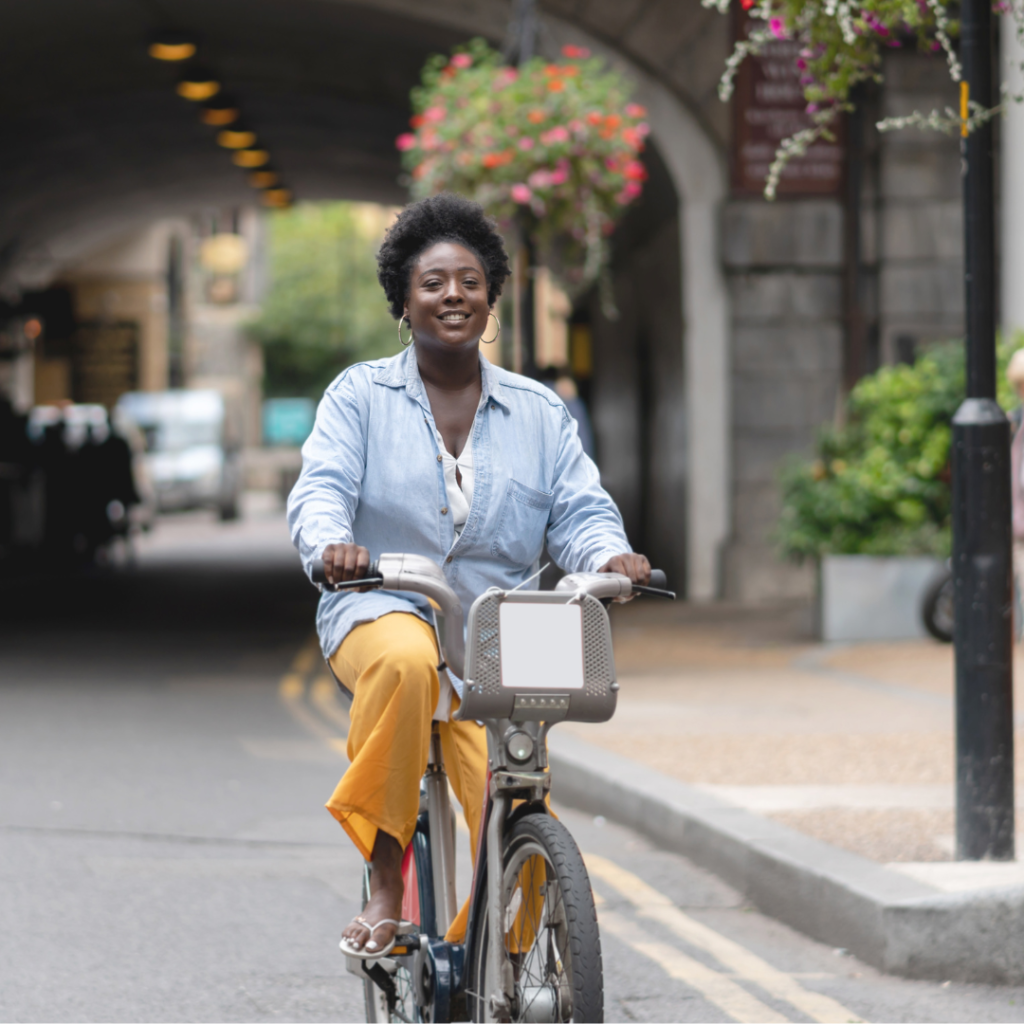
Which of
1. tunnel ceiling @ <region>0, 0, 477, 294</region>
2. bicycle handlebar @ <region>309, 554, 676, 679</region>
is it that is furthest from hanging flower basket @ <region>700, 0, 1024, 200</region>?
tunnel ceiling @ <region>0, 0, 477, 294</region>

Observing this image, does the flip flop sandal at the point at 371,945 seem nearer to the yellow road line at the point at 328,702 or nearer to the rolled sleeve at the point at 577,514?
the rolled sleeve at the point at 577,514

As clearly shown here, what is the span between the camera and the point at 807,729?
324 inches

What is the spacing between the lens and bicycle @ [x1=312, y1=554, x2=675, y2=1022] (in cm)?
309

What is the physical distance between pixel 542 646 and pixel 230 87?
1775cm

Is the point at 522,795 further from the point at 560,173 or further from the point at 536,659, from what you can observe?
the point at 560,173

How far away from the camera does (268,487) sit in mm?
59625

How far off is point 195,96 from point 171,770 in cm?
1364

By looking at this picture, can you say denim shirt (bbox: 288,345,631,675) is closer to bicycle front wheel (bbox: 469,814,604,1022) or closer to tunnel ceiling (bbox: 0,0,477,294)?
bicycle front wheel (bbox: 469,814,604,1022)

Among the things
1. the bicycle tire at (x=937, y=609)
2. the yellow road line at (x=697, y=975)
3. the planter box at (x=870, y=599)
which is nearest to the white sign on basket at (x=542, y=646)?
the yellow road line at (x=697, y=975)

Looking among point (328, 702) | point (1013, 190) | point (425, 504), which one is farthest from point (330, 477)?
point (1013, 190)

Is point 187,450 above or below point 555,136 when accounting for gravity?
below

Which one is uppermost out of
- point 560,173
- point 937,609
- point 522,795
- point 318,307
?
point 318,307

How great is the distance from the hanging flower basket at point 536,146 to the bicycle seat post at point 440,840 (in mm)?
8011

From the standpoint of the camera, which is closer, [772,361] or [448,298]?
[448,298]
